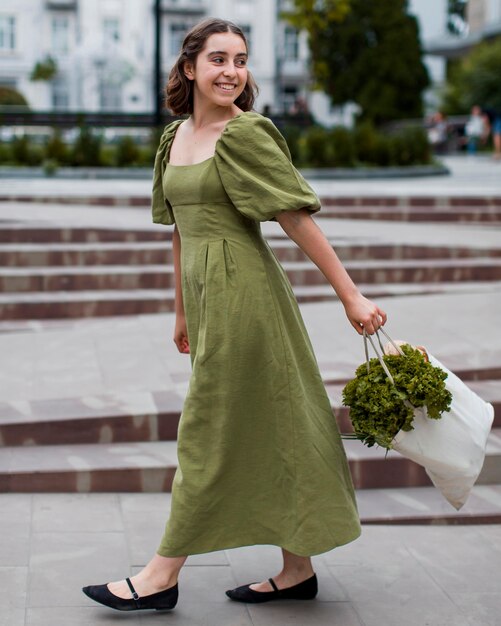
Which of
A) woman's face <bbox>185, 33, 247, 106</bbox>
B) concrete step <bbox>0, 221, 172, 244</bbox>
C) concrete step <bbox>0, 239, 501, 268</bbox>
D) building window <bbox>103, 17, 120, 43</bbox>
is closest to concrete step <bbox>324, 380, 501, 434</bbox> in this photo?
woman's face <bbox>185, 33, 247, 106</bbox>

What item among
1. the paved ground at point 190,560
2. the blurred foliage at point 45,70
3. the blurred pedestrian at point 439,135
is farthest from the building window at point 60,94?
the paved ground at point 190,560

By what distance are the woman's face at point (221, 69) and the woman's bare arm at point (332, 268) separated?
0.43 metres

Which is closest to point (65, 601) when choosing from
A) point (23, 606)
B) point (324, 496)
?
point (23, 606)

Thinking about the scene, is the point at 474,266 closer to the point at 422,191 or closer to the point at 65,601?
the point at 422,191

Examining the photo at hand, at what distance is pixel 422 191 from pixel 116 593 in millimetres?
10491

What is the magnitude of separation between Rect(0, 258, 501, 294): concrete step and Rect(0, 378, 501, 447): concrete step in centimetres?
317

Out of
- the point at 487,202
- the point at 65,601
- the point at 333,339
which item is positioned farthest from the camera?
the point at 487,202

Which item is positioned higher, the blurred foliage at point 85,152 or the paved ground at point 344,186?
the blurred foliage at point 85,152

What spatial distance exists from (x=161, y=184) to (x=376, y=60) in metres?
46.8

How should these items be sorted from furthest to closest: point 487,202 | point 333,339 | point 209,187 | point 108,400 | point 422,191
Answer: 1. point 422,191
2. point 487,202
3. point 333,339
4. point 108,400
5. point 209,187

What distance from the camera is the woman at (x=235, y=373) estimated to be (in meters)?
3.37

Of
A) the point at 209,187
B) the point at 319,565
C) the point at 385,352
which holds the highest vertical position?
the point at 209,187

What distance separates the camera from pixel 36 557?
3.95 meters

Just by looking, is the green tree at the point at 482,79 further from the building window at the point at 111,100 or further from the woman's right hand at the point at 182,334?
the woman's right hand at the point at 182,334
